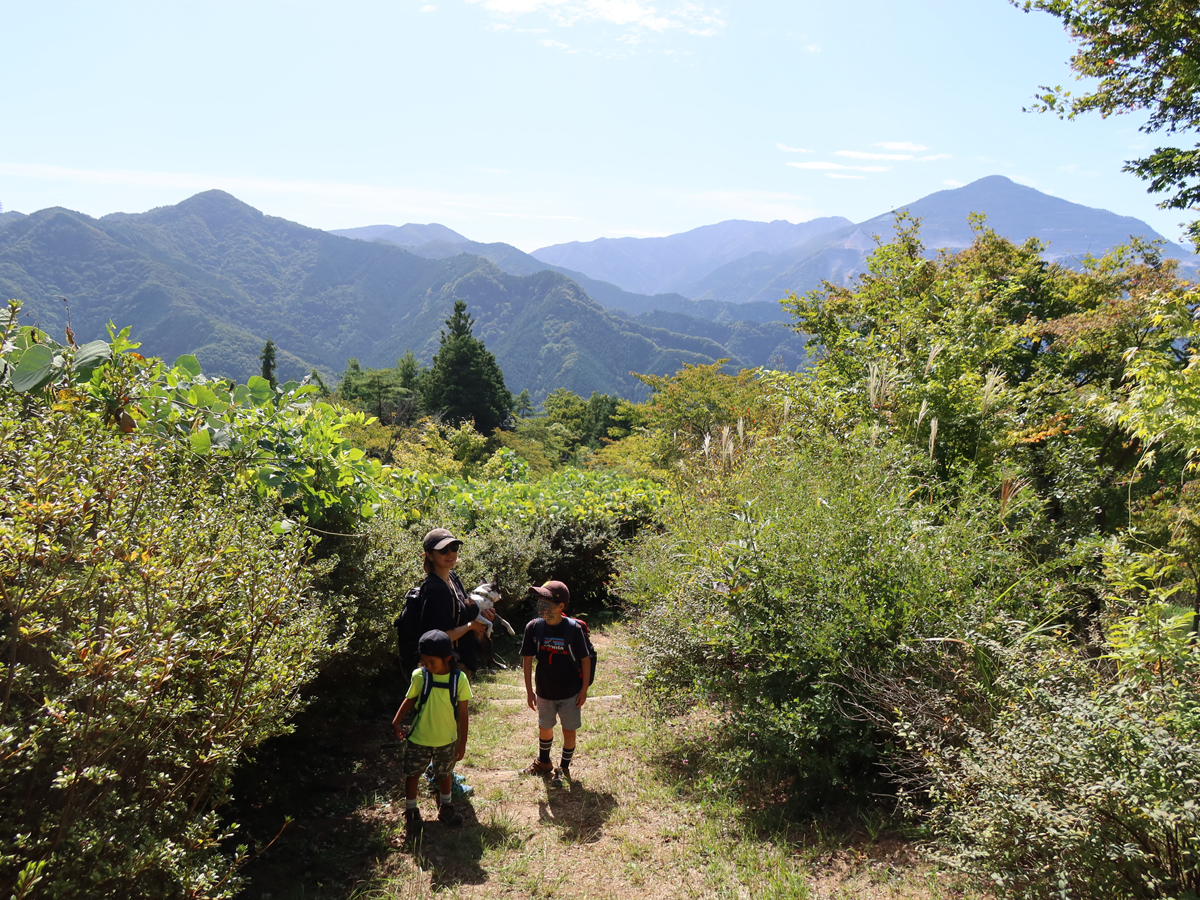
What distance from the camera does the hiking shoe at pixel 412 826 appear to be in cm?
358

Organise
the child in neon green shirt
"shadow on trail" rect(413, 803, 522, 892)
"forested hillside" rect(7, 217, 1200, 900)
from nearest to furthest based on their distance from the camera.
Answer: "forested hillside" rect(7, 217, 1200, 900) < "shadow on trail" rect(413, 803, 522, 892) < the child in neon green shirt

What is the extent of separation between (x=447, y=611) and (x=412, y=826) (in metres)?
1.22

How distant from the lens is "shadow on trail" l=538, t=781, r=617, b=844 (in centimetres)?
371

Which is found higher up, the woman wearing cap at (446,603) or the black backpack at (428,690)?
the woman wearing cap at (446,603)

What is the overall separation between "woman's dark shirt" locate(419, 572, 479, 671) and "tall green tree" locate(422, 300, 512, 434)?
134ft

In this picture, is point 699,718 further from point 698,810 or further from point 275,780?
point 275,780

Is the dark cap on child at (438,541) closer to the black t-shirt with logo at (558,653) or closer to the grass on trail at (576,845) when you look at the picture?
the black t-shirt with logo at (558,653)

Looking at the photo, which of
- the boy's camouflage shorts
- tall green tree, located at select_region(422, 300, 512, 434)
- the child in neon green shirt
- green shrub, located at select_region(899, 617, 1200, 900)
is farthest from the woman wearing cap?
tall green tree, located at select_region(422, 300, 512, 434)

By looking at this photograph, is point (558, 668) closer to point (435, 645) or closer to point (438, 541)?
point (435, 645)

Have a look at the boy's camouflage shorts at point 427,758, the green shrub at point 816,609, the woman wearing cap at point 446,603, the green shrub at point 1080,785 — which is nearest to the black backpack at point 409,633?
the woman wearing cap at point 446,603

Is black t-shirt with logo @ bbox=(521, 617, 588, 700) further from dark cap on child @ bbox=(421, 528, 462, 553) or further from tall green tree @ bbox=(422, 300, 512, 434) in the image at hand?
tall green tree @ bbox=(422, 300, 512, 434)

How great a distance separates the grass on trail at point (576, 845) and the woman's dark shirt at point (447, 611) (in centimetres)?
99

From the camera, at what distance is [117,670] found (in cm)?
186

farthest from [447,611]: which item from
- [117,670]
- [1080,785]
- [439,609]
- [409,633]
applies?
[1080,785]
